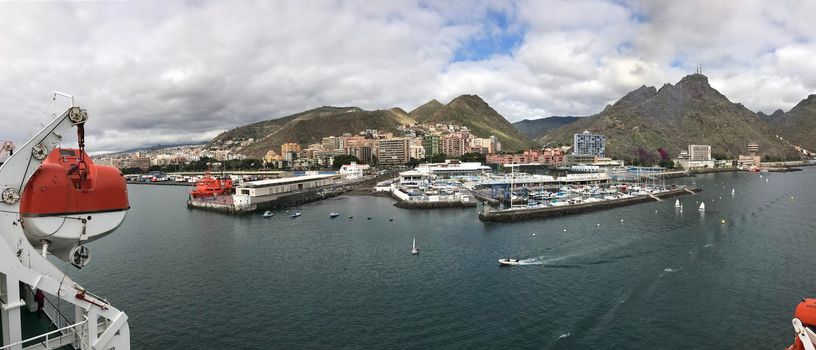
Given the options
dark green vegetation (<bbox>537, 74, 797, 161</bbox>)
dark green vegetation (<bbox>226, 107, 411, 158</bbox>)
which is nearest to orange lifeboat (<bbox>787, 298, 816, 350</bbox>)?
dark green vegetation (<bbox>537, 74, 797, 161</bbox>)

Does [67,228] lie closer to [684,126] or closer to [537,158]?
[537,158]

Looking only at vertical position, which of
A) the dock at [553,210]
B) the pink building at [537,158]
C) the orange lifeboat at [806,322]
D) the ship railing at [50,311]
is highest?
the pink building at [537,158]

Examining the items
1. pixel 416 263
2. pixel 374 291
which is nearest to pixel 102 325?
pixel 374 291

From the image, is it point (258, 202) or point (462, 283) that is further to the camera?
point (258, 202)

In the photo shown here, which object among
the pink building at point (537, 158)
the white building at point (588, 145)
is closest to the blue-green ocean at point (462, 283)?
the pink building at point (537, 158)

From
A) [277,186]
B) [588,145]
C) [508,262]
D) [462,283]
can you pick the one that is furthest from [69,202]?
[588,145]

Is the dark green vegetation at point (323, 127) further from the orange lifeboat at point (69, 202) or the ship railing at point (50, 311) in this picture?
the orange lifeboat at point (69, 202)
